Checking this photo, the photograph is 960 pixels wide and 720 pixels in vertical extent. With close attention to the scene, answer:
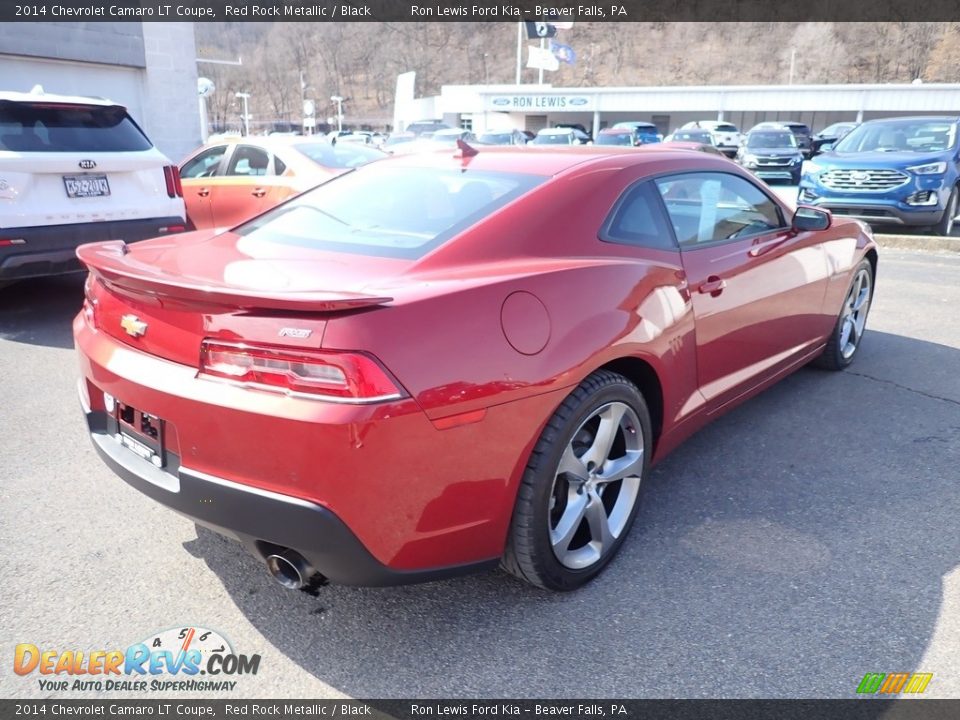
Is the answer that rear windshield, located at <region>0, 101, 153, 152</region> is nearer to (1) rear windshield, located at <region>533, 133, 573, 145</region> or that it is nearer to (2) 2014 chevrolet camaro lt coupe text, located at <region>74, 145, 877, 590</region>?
(2) 2014 chevrolet camaro lt coupe text, located at <region>74, 145, 877, 590</region>

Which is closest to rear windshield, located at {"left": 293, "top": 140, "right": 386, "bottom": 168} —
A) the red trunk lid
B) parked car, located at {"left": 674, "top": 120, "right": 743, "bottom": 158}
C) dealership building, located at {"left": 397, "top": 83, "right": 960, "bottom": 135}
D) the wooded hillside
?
the red trunk lid

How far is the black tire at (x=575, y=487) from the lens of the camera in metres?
2.32

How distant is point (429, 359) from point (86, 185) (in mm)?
5010

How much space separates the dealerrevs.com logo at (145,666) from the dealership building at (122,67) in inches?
569

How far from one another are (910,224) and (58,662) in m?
11.1

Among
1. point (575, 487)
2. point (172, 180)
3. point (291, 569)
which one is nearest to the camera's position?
point (291, 569)

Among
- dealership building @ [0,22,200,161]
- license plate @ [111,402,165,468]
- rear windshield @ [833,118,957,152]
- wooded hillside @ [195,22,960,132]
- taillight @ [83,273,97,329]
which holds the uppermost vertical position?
wooded hillside @ [195,22,960,132]

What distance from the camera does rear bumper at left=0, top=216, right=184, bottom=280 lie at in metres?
5.46

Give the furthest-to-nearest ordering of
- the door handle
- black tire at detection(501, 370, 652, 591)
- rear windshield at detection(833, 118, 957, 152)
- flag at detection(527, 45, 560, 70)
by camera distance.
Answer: flag at detection(527, 45, 560, 70) → rear windshield at detection(833, 118, 957, 152) → the door handle → black tire at detection(501, 370, 652, 591)

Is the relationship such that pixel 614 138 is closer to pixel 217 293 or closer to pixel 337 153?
pixel 337 153

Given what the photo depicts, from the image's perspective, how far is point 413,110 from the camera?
216 ft

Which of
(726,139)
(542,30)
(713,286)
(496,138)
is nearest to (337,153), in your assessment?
(713,286)

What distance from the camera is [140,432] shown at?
235 centimetres

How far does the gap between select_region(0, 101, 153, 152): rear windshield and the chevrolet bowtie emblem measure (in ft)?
13.7
